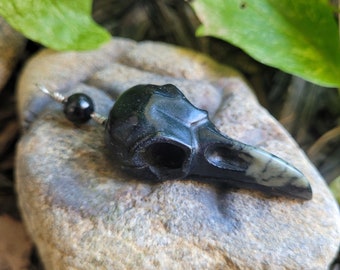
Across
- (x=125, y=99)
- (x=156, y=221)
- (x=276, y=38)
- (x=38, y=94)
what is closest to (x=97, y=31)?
(x=38, y=94)

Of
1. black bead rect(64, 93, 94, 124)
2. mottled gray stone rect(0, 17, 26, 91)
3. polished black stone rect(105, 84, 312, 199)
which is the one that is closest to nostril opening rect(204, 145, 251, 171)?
polished black stone rect(105, 84, 312, 199)

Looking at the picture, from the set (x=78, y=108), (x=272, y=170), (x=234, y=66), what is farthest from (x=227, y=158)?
(x=234, y=66)

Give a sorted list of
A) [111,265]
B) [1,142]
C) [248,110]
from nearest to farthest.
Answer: [111,265], [248,110], [1,142]

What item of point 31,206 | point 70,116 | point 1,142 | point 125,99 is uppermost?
point 125,99

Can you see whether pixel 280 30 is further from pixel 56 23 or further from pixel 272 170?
pixel 56 23

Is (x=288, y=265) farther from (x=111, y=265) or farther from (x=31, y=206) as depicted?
(x=31, y=206)

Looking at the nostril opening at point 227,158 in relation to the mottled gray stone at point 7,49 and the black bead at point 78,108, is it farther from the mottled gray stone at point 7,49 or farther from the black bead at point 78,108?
the mottled gray stone at point 7,49
